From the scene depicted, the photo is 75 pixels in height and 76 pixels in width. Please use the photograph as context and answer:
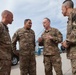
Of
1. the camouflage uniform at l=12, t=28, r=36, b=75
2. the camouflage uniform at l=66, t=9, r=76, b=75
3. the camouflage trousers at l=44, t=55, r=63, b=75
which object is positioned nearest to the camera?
the camouflage uniform at l=66, t=9, r=76, b=75

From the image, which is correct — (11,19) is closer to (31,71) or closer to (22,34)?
(22,34)

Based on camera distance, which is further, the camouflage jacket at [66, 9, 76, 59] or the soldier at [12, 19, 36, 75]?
the soldier at [12, 19, 36, 75]

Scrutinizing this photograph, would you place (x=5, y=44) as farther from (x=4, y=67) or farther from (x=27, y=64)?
(x=27, y=64)

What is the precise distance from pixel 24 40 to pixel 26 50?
0.91 ft

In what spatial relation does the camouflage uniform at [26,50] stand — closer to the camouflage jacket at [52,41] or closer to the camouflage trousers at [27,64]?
the camouflage trousers at [27,64]

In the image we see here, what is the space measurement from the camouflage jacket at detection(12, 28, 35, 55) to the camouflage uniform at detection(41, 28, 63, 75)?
356 mm

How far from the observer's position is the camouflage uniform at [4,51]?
4.61 meters

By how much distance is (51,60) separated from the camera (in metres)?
6.12

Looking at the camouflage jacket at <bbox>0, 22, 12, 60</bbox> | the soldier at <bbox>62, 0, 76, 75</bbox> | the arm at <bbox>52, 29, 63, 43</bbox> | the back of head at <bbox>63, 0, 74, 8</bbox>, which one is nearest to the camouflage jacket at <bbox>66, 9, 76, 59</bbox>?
the soldier at <bbox>62, 0, 76, 75</bbox>

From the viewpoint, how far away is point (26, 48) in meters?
6.19

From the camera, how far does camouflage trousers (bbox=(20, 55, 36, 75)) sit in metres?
6.15

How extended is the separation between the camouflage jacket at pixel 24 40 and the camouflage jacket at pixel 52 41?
34 cm

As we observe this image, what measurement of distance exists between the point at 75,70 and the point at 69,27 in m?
0.77

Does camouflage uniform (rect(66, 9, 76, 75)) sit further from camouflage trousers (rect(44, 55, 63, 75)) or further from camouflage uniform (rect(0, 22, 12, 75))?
camouflage trousers (rect(44, 55, 63, 75))
